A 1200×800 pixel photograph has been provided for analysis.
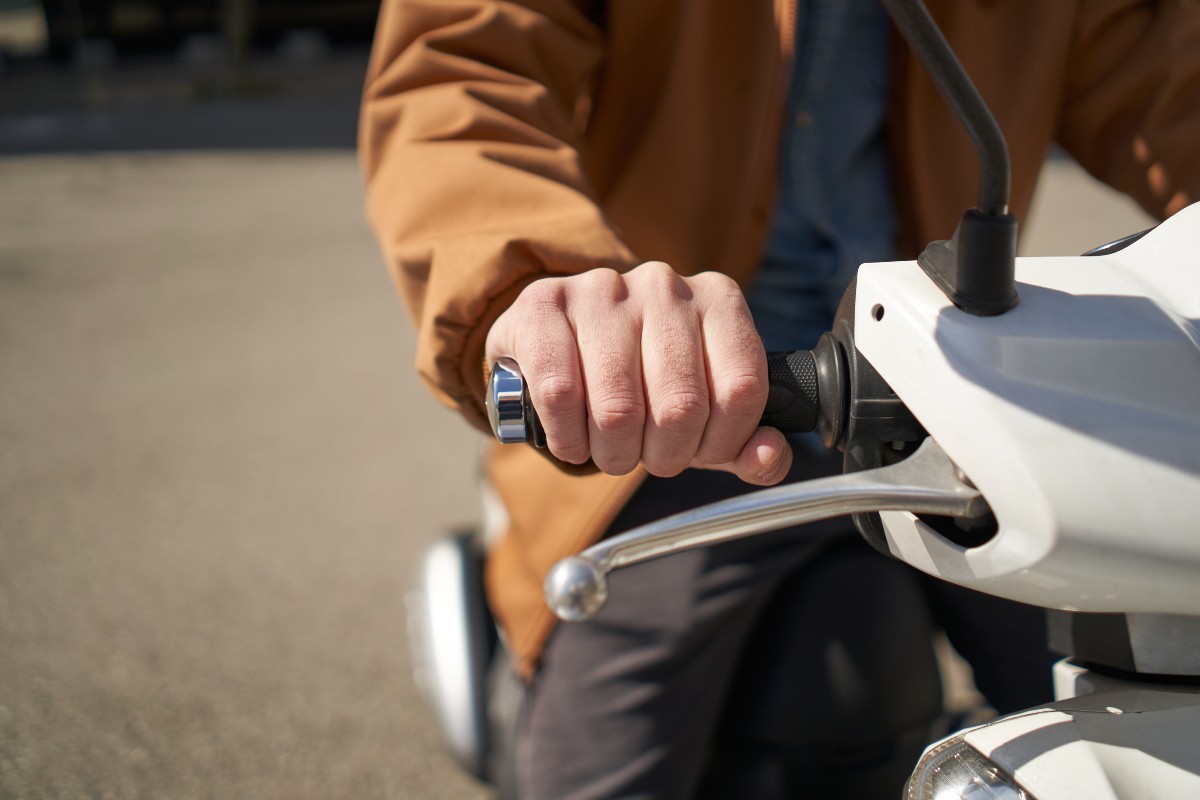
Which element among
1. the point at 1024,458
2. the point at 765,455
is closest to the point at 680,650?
the point at 765,455

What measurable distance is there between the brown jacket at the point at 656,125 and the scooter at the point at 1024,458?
1.13ft

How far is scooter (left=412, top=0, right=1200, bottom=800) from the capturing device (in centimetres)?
47

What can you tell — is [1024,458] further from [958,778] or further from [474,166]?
[474,166]

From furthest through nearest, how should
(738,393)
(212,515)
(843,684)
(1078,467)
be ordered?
(212,515) → (843,684) → (738,393) → (1078,467)

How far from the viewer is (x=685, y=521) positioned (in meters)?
0.50

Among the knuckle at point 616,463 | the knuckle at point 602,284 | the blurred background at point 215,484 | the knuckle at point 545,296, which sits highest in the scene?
the knuckle at point 602,284

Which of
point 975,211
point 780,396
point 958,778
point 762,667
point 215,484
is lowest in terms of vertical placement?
point 215,484

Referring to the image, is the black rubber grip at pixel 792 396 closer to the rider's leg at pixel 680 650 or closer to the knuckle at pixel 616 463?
the knuckle at pixel 616 463

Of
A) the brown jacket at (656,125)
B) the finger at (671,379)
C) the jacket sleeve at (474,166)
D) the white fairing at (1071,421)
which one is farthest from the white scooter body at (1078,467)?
the brown jacket at (656,125)

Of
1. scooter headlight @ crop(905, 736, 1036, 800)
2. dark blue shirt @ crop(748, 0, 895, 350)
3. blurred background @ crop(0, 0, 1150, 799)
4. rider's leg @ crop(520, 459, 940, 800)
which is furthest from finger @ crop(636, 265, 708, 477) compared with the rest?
blurred background @ crop(0, 0, 1150, 799)

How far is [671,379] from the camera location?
0.56 metres

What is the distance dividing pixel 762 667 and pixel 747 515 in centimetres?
58

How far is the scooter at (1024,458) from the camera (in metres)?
0.47

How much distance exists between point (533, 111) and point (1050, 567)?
65 centimetres
